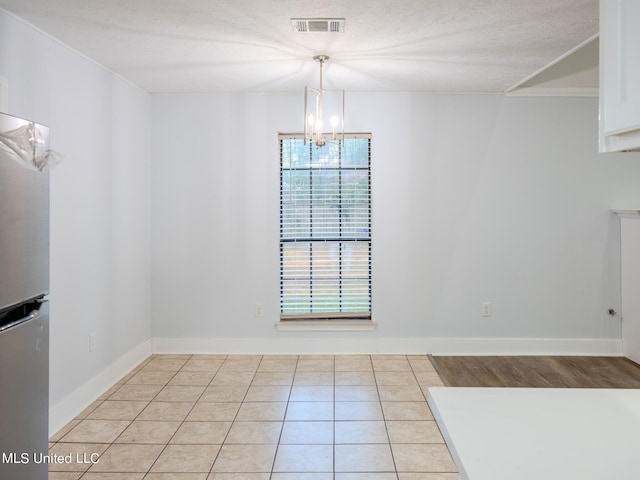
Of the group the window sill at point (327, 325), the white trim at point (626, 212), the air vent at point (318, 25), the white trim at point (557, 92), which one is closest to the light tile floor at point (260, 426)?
the window sill at point (327, 325)

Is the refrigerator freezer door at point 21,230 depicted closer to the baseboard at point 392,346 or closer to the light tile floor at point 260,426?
the light tile floor at point 260,426

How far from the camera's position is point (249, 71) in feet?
12.0

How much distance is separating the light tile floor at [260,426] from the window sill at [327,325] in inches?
13.7

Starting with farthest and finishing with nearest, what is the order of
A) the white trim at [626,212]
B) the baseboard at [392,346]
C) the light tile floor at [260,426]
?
the baseboard at [392,346]
the white trim at [626,212]
the light tile floor at [260,426]

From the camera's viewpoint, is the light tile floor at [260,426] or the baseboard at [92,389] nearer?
the light tile floor at [260,426]

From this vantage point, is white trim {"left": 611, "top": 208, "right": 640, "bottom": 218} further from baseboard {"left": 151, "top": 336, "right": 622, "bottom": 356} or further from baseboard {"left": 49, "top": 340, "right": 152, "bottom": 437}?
baseboard {"left": 49, "top": 340, "right": 152, "bottom": 437}

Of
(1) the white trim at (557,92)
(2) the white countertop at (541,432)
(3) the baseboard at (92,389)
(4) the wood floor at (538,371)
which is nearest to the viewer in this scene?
(2) the white countertop at (541,432)

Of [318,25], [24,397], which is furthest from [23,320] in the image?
[318,25]

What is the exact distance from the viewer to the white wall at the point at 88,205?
2.83 meters

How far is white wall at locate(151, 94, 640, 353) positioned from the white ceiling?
15.4 inches

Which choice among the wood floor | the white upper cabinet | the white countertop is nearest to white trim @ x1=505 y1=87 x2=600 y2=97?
the wood floor

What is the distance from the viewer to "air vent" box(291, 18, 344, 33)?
8.70 ft

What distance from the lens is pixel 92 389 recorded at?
3379 millimetres

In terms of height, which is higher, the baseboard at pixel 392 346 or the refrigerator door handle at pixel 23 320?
the refrigerator door handle at pixel 23 320
